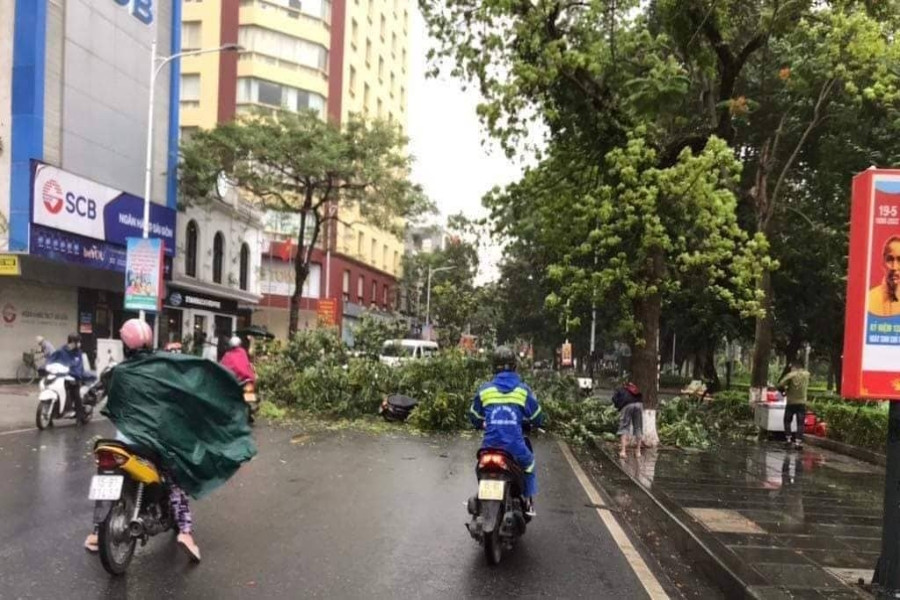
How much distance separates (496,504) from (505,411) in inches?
29.7

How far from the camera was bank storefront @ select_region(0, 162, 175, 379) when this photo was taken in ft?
68.4

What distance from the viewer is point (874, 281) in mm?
5125

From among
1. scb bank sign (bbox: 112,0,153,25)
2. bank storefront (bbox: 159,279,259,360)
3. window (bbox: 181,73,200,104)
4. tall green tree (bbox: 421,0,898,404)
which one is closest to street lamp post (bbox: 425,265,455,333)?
window (bbox: 181,73,200,104)

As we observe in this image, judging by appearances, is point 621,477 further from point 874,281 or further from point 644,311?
point 874,281

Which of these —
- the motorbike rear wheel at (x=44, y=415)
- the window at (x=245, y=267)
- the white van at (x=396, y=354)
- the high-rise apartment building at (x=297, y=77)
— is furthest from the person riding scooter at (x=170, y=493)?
the window at (x=245, y=267)

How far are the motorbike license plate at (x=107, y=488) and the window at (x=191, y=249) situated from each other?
2732 cm

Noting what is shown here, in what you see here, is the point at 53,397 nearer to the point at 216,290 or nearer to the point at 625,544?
the point at 625,544

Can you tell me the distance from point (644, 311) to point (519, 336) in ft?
138

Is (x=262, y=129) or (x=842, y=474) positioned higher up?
(x=262, y=129)

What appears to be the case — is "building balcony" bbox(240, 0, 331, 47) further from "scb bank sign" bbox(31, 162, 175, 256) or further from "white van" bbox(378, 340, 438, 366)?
"white van" bbox(378, 340, 438, 366)

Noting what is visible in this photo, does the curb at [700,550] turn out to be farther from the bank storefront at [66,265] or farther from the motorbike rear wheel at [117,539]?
the bank storefront at [66,265]

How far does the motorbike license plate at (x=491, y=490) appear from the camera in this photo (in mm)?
5941

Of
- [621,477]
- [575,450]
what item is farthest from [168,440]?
[575,450]

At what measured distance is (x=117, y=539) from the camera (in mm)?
5262
